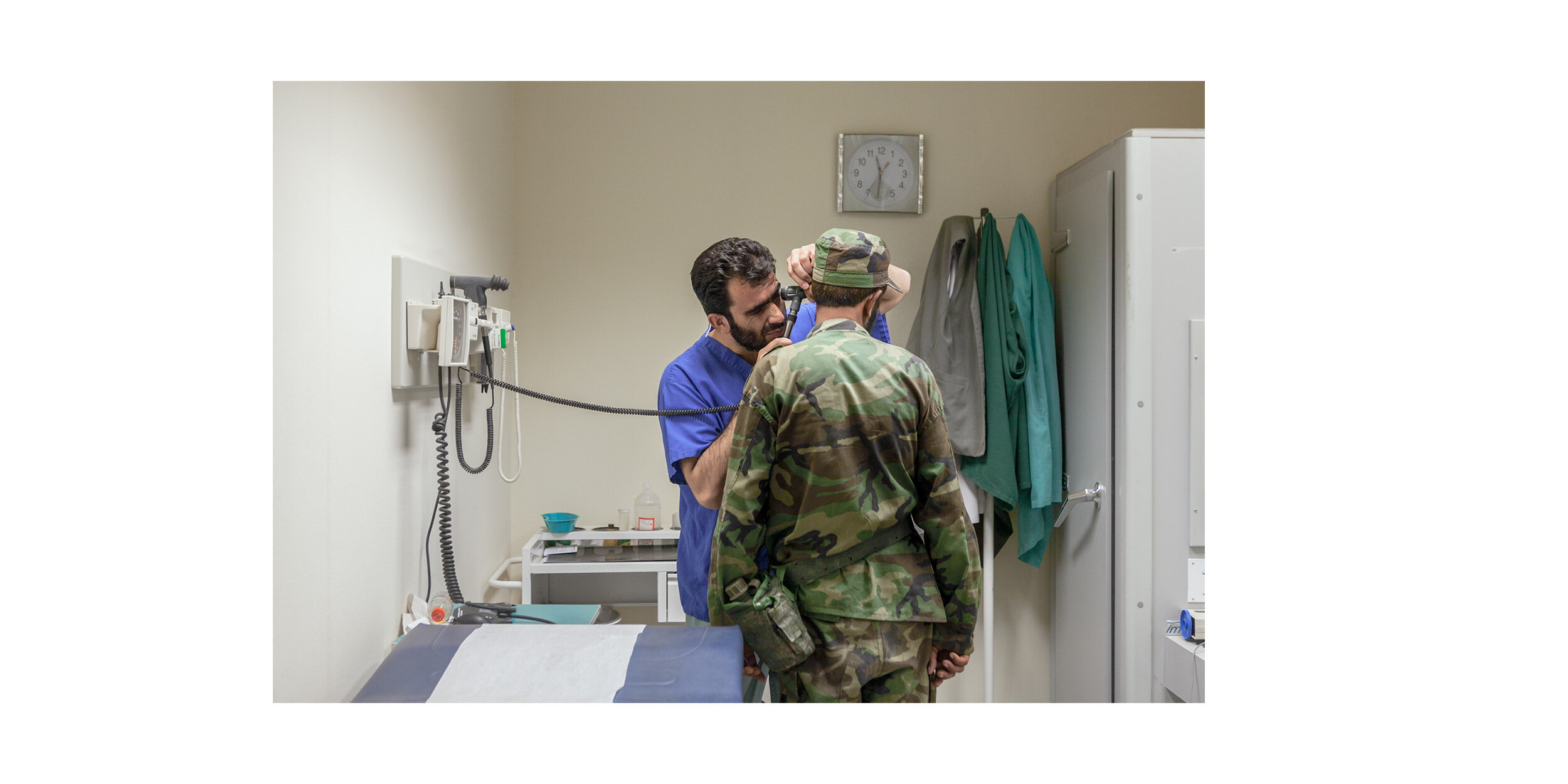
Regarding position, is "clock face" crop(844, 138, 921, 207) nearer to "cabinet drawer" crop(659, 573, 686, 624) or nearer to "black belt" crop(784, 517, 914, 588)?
"cabinet drawer" crop(659, 573, 686, 624)

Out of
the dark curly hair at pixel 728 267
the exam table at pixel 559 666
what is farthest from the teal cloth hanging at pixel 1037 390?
the exam table at pixel 559 666

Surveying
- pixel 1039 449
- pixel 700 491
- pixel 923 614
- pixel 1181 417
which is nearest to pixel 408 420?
pixel 700 491

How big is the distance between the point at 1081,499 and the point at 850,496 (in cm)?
126

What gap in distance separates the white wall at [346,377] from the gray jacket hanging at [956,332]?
1415 mm

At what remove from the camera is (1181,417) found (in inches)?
82.9

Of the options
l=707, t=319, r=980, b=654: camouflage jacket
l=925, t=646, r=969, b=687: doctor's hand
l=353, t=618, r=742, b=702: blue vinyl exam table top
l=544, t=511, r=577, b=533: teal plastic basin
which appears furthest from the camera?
l=544, t=511, r=577, b=533: teal plastic basin

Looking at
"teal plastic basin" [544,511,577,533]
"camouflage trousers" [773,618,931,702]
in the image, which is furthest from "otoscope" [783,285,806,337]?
"teal plastic basin" [544,511,577,533]

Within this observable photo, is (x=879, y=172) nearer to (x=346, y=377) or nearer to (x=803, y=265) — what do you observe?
A: (x=803, y=265)

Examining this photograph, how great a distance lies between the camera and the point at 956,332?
2.49m

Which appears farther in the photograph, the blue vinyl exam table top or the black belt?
the black belt

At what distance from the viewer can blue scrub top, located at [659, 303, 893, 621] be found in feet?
5.08

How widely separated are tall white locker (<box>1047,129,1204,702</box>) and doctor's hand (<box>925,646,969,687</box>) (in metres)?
0.90

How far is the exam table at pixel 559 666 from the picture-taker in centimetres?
110

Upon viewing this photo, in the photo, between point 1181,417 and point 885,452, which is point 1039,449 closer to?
point 1181,417
